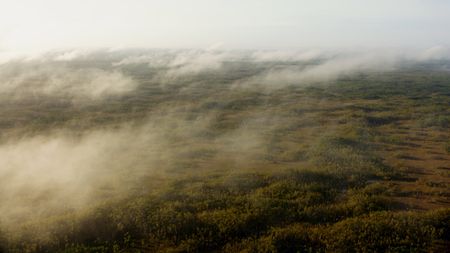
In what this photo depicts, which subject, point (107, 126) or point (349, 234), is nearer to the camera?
point (349, 234)

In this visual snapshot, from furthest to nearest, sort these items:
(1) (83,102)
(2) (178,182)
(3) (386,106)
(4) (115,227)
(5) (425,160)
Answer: (1) (83,102) → (3) (386,106) → (5) (425,160) → (2) (178,182) → (4) (115,227)

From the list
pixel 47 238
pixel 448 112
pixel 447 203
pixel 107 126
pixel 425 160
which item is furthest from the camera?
pixel 448 112

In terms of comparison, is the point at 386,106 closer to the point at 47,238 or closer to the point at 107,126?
the point at 107,126

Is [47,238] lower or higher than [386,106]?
higher

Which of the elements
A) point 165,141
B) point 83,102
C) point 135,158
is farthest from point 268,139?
point 83,102

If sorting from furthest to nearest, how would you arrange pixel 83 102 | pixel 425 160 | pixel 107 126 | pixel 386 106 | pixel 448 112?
1. pixel 83 102
2. pixel 386 106
3. pixel 448 112
4. pixel 107 126
5. pixel 425 160

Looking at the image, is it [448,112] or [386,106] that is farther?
[386,106]

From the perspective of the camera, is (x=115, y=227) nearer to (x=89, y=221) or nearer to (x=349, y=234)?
(x=89, y=221)

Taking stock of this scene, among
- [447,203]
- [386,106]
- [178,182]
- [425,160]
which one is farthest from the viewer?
[386,106]

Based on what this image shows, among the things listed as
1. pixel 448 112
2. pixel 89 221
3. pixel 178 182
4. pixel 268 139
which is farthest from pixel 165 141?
pixel 448 112
